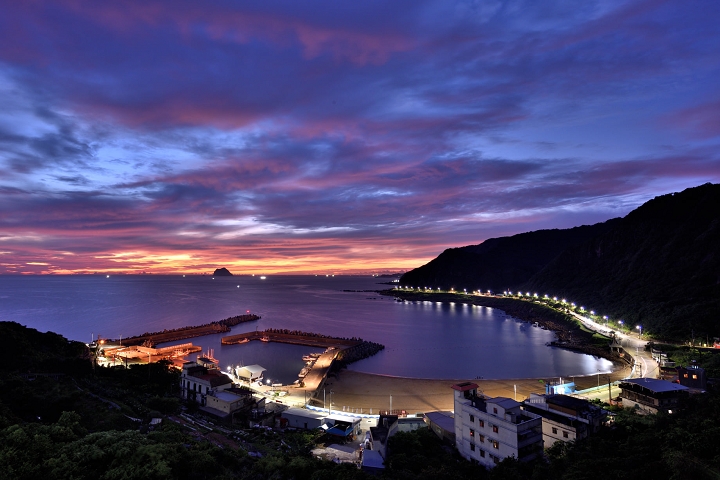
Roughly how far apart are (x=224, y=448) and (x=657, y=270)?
262 feet

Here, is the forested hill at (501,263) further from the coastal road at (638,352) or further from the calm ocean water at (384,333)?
the coastal road at (638,352)

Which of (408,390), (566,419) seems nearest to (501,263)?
(408,390)

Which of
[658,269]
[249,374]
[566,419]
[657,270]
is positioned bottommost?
[249,374]

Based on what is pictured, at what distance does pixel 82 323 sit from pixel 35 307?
38442mm

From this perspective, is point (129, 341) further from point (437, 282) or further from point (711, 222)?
point (437, 282)

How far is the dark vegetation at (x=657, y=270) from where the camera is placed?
4866 cm

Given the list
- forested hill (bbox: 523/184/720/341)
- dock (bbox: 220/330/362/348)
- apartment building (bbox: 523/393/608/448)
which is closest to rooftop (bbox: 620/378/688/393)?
apartment building (bbox: 523/393/608/448)

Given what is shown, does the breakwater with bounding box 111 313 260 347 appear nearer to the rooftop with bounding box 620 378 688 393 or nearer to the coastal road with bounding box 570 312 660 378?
the rooftop with bounding box 620 378 688 393

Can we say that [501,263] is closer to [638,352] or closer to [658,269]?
[658,269]

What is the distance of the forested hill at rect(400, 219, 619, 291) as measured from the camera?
152812 millimetres

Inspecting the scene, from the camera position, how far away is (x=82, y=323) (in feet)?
239

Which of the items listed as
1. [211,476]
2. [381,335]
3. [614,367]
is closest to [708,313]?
[614,367]

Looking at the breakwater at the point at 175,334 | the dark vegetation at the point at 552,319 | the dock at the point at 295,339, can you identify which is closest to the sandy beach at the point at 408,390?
the dark vegetation at the point at 552,319

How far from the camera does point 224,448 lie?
663 inches
